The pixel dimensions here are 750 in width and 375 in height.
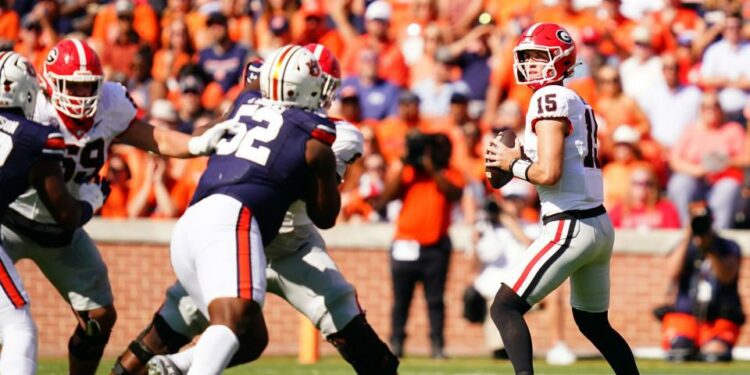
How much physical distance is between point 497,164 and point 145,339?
199 centimetres

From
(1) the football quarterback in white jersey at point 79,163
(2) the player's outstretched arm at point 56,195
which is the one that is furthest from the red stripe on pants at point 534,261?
(2) the player's outstretched arm at point 56,195

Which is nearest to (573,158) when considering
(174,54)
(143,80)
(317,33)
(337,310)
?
(337,310)

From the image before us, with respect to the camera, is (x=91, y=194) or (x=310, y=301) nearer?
(x=310, y=301)

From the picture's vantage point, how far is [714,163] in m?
13.7

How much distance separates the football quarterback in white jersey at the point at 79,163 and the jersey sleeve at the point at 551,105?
179 centimetres

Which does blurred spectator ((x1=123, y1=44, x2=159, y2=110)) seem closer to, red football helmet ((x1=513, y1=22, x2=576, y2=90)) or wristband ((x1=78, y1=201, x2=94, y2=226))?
wristband ((x1=78, y1=201, x2=94, y2=226))

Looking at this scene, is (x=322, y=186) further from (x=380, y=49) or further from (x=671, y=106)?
(x=380, y=49)

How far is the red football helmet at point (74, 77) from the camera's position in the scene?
7965 millimetres

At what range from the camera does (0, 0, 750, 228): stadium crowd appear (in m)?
13.8

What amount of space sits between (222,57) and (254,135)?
9.11 meters

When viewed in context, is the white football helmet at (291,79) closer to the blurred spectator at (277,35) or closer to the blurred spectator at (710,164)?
the blurred spectator at (710,164)

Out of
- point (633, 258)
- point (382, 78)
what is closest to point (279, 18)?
point (382, 78)

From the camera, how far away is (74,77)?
26.1ft

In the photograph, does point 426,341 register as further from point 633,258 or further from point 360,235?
point 633,258
